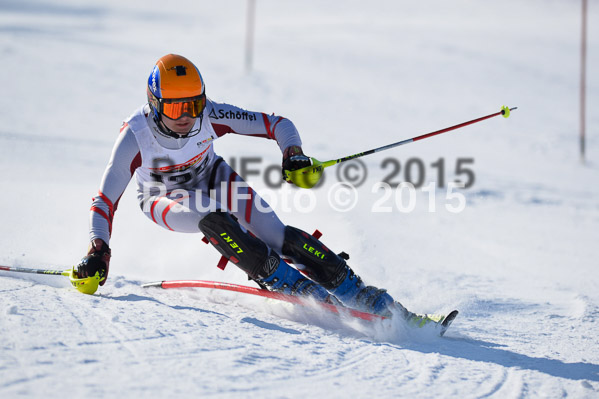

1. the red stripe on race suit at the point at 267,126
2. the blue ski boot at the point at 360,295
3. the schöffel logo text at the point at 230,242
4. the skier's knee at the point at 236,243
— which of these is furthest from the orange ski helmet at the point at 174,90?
the blue ski boot at the point at 360,295

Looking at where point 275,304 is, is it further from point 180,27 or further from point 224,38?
point 180,27

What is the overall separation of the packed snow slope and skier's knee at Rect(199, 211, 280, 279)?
29 cm

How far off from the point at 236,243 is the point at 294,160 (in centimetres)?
69

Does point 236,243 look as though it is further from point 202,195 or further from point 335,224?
point 335,224

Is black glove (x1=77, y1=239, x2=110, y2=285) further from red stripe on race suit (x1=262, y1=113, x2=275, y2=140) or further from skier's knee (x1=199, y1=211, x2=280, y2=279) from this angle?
red stripe on race suit (x1=262, y1=113, x2=275, y2=140)

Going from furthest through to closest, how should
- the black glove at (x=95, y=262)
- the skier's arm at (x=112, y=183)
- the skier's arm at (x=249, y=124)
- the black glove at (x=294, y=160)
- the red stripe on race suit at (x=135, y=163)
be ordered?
the skier's arm at (x=249, y=124)
the black glove at (x=294, y=160)
the red stripe on race suit at (x=135, y=163)
the skier's arm at (x=112, y=183)
the black glove at (x=95, y=262)

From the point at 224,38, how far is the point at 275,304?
17524 mm

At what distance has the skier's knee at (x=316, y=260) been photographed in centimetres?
362

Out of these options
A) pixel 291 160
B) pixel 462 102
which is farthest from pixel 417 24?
pixel 291 160

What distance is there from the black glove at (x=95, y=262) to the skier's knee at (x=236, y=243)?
21.2 inches

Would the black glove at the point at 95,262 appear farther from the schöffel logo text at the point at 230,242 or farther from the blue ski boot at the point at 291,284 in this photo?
the blue ski boot at the point at 291,284

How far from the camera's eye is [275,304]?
362 centimetres

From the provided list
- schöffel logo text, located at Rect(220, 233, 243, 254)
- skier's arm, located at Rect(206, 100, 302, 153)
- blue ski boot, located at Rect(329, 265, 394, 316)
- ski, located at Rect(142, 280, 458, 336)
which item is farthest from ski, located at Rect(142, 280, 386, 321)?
skier's arm, located at Rect(206, 100, 302, 153)

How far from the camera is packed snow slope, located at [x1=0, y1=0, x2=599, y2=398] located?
8.74 feet
